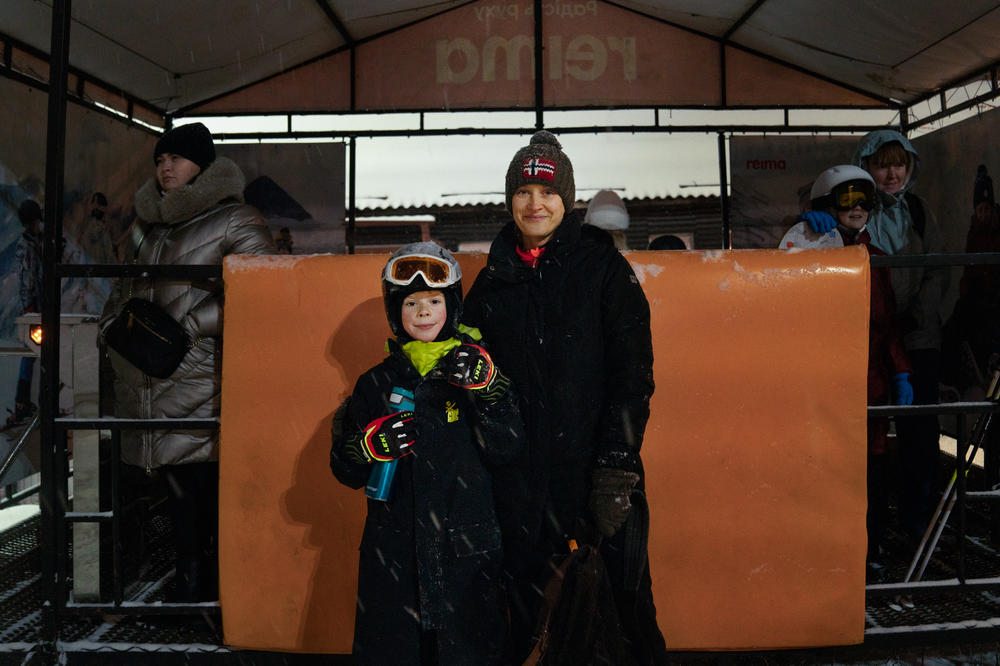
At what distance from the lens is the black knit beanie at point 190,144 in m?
2.94

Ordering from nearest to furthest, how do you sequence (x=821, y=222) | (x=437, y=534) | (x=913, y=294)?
(x=437, y=534) → (x=821, y=222) → (x=913, y=294)

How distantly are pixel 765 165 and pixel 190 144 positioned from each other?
6444 mm

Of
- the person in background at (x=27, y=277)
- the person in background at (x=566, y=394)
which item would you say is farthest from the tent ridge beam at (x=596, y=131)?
the person in background at (x=566, y=394)

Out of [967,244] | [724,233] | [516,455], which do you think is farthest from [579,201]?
[516,455]

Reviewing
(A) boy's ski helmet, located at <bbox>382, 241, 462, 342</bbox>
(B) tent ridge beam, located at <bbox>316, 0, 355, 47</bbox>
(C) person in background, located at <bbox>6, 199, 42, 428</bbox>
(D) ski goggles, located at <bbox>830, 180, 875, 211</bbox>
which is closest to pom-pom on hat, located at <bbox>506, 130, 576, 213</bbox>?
(A) boy's ski helmet, located at <bbox>382, 241, 462, 342</bbox>

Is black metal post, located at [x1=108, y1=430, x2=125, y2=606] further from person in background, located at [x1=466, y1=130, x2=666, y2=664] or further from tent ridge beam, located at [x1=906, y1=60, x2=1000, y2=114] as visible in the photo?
tent ridge beam, located at [x1=906, y1=60, x2=1000, y2=114]

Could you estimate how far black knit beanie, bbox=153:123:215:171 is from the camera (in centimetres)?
294

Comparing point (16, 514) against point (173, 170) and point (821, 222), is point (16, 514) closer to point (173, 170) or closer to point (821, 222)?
point (173, 170)

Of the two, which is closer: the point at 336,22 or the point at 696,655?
the point at 696,655

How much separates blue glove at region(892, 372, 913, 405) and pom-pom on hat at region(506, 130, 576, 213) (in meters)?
2.00

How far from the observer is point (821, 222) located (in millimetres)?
3104

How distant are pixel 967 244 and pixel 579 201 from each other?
4376 mm

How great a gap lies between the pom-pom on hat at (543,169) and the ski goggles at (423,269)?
32cm

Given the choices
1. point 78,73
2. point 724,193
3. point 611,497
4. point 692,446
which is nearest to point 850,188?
point 692,446
